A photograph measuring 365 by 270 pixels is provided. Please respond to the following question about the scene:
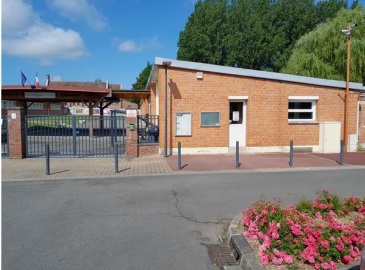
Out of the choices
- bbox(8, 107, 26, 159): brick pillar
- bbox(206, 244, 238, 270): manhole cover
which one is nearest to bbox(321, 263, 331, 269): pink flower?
bbox(206, 244, 238, 270): manhole cover

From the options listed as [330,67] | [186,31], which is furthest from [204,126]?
[186,31]

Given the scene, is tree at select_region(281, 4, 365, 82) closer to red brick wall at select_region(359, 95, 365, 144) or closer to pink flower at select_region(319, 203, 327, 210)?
red brick wall at select_region(359, 95, 365, 144)

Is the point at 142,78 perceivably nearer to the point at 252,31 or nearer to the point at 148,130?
the point at 252,31

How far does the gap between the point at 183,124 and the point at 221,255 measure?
30.5 feet

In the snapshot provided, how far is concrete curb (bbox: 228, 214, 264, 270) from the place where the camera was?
3609mm

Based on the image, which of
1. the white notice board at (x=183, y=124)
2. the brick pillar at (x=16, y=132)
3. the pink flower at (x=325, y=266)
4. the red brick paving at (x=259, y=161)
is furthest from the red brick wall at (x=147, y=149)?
the pink flower at (x=325, y=266)

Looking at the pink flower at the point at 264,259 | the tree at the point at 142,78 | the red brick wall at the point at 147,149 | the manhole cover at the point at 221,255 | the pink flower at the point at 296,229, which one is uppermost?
the tree at the point at 142,78

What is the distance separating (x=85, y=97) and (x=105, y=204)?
53.8 feet

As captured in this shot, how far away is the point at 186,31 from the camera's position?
3897 cm

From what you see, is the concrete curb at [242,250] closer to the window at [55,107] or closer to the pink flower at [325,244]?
the pink flower at [325,244]

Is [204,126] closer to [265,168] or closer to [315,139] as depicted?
[265,168]

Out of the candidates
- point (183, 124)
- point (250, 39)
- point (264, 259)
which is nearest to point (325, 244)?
point (264, 259)

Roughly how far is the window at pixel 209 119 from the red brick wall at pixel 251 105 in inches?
6.2

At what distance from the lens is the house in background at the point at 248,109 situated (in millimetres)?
13062
